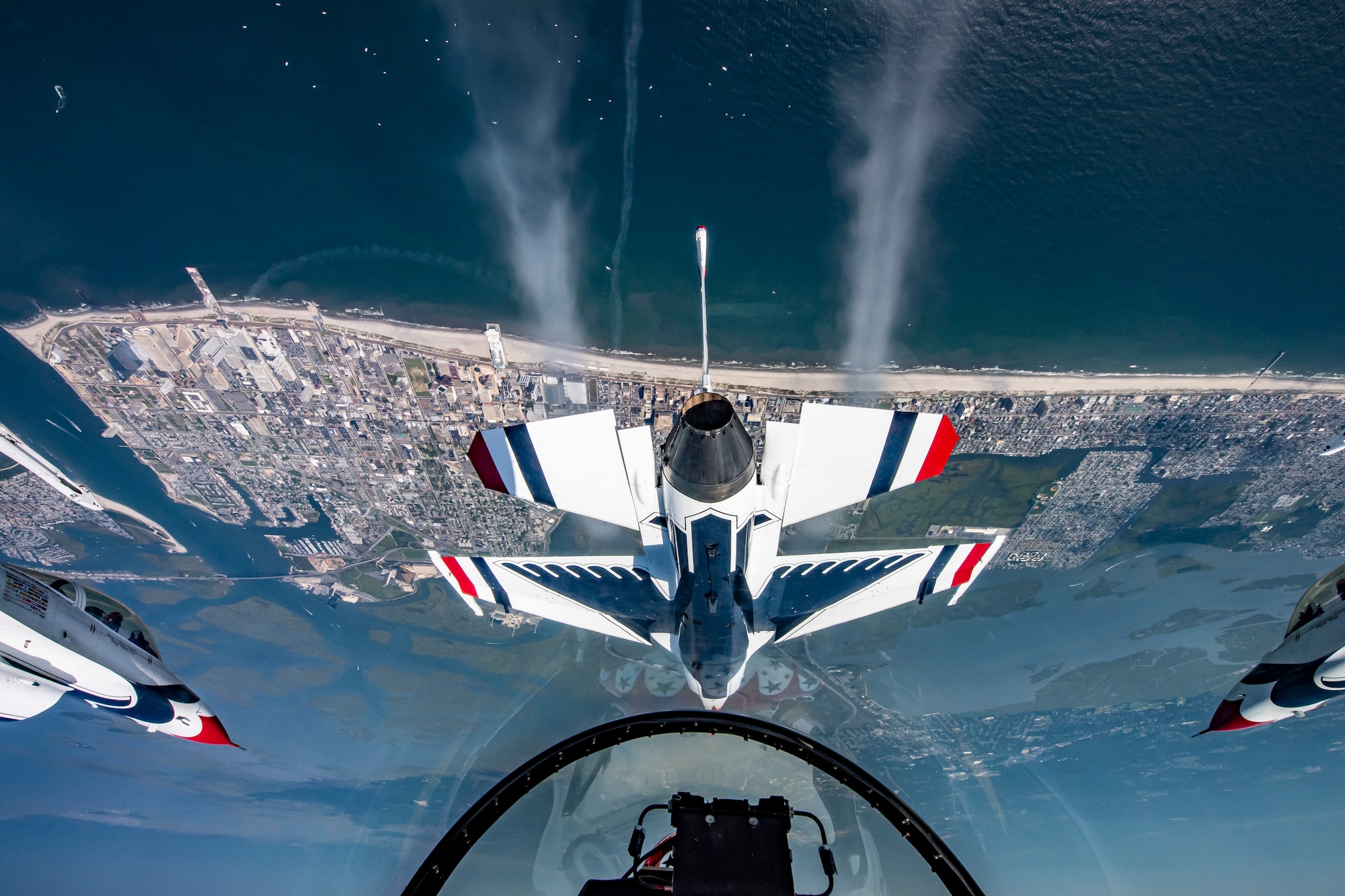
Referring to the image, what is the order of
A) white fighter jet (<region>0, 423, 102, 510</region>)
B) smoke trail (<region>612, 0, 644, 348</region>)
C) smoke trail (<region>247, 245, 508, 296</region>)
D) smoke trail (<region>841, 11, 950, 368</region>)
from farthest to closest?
1. white fighter jet (<region>0, 423, 102, 510</region>)
2. smoke trail (<region>247, 245, 508, 296</region>)
3. smoke trail (<region>841, 11, 950, 368</region>)
4. smoke trail (<region>612, 0, 644, 348</region>)

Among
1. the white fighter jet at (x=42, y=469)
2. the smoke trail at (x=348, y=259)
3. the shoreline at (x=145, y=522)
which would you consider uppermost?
the smoke trail at (x=348, y=259)

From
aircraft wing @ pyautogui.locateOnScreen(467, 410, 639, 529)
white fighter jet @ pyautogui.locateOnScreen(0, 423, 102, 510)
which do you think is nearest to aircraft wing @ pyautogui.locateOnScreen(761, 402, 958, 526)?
aircraft wing @ pyautogui.locateOnScreen(467, 410, 639, 529)

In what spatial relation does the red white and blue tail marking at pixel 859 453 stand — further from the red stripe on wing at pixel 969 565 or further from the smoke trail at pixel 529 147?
the smoke trail at pixel 529 147

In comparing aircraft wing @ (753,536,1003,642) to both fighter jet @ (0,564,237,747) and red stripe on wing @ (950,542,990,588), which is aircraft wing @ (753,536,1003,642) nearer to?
red stripe on wing @ (950,542,990,588)

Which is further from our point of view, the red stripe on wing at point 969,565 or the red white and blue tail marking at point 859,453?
the red stripe on wing at point 969,565

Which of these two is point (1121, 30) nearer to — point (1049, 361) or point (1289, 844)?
point (1049, 361)

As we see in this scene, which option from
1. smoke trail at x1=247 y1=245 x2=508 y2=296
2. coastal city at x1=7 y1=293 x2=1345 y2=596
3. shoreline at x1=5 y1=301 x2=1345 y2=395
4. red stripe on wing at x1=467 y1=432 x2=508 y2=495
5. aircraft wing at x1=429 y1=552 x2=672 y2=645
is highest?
smoke trail at x1=247 y1=245 x2=508 y2=296

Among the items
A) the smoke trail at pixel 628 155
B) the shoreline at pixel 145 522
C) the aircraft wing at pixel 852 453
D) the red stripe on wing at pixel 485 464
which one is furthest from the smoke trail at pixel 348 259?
the aircraft wing at pixel 852 453

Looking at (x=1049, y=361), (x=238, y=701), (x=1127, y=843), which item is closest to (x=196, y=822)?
(x=238, y=701)
